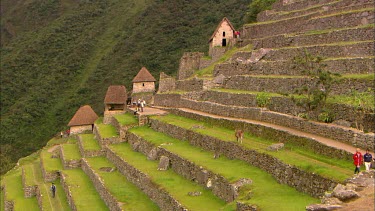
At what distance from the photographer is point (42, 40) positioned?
86812mm

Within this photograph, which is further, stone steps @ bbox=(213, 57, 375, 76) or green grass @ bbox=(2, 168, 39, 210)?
green grass @ bbox=(2, 168, 39, 210)

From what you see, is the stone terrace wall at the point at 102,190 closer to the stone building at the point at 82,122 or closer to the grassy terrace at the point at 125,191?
the grassy terrace at the point at 125,191

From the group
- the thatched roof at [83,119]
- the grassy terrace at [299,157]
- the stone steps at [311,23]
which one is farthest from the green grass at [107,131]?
the stone steps at [311,23]

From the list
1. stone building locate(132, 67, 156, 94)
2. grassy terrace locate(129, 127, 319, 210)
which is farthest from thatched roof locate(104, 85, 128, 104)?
grassy terrace locate(129, 127, 319, 210)

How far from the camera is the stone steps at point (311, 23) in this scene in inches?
911

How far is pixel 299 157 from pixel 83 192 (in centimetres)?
1231

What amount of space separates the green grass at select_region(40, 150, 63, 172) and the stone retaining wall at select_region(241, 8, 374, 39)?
48.0 feet

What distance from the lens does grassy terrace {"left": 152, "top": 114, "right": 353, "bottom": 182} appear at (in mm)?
12920

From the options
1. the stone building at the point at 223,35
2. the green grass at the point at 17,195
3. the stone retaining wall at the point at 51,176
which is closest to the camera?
the green grass at the point at 17,195

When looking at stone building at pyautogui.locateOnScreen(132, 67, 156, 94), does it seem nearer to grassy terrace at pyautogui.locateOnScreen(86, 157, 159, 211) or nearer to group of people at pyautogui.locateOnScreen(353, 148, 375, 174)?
grassy terrace at pyautogui.locateOnScreen(86, 157, 159, 211)

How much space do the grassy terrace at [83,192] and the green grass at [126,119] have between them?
152 inches

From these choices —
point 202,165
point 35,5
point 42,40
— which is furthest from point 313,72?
point 35,5

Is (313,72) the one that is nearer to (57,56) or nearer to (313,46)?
(313,46)

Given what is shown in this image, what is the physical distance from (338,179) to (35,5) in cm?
10938
